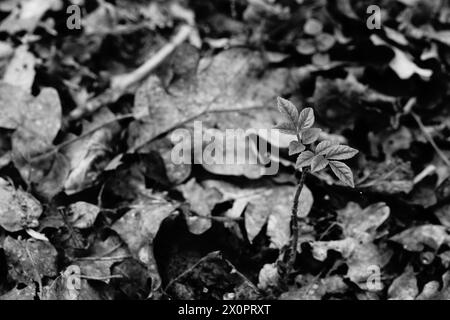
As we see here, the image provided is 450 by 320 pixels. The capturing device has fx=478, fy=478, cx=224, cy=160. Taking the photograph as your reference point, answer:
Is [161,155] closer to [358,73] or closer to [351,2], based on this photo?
[358,73]

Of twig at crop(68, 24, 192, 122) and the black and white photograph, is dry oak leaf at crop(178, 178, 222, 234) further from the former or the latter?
twig at crop(68, 24, 192, 122)

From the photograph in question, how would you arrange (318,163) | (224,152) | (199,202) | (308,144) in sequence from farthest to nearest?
(224,152) < (199,202) < (308,144) < (318,163)

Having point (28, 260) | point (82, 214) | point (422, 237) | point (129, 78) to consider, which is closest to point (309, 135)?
point (422, 237)

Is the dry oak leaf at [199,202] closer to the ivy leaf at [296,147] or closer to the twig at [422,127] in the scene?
the ivy leaf at [296,147]

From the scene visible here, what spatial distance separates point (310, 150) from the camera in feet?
5.56

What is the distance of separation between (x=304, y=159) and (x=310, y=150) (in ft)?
0.26

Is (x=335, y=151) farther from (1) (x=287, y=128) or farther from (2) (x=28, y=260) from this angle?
(2) (x=28, y=260)

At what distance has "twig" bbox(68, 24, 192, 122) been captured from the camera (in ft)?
8.04

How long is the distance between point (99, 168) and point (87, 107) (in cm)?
42

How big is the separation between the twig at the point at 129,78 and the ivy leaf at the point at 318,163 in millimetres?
1288

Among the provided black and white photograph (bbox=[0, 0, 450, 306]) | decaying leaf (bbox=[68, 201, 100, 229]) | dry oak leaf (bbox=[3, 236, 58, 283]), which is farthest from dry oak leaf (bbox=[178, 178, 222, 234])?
dry oak leaf (bbox=[3, 236, 58, 283])

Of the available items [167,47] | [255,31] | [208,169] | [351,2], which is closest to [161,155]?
[208,169]

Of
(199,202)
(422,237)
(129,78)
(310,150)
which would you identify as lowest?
(422,237)

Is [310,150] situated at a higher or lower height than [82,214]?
higher
